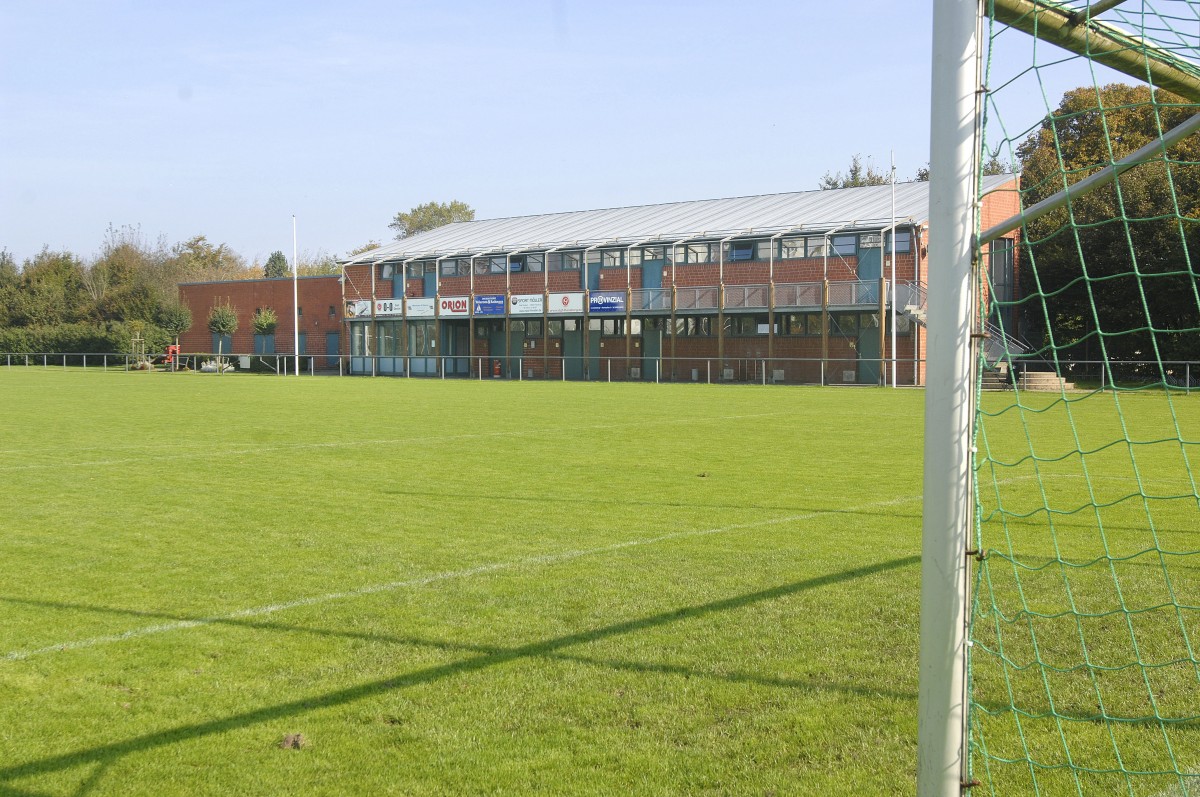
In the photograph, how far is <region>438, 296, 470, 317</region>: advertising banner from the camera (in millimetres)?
52500

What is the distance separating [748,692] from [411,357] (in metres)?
50.6

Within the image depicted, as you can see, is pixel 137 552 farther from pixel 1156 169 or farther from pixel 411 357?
pixel 411 357

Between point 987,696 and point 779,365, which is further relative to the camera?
point 779,365

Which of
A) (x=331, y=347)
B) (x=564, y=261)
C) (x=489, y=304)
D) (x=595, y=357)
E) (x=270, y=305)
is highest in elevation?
(x=564, y=261)

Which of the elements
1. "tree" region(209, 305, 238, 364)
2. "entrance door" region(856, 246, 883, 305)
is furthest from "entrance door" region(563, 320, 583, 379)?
"tree" region(209, 305, 238, 364)

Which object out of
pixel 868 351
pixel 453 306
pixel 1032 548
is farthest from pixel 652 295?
pixel 1032 548

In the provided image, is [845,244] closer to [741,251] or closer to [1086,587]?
[741,251]

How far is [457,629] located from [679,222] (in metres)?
46.2

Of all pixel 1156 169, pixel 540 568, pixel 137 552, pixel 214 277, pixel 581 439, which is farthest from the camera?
pixel 214 277

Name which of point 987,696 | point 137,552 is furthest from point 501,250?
point 987,696

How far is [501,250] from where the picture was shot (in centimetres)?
5259

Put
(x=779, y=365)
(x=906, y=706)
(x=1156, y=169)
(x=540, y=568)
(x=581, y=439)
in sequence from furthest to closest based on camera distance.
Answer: (x=779, y=365) < (x=1156, y=169) < (x=581, y=439) < (x=540, y=568) < (x=906, y=706)

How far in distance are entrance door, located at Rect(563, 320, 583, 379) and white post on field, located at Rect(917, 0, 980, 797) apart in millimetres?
47203

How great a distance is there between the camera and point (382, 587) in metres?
6.25
